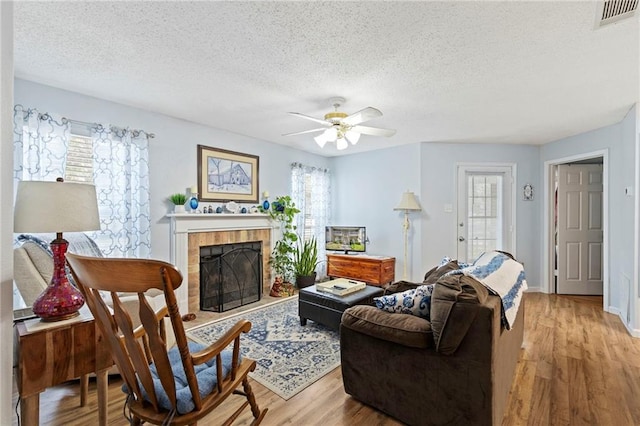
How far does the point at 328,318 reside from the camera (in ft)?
9.91

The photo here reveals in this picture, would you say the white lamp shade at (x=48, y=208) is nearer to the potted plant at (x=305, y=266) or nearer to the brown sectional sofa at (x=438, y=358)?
the brown sectional sofa at (x=438, y=358)

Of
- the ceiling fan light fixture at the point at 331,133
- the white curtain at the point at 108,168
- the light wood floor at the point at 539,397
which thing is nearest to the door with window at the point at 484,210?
the light wood floor at the point at 539,397

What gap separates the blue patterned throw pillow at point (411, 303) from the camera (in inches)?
73.4

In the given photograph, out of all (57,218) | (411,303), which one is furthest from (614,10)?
(57,218)

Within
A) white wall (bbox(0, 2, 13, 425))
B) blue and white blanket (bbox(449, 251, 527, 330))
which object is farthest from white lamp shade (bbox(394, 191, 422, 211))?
white wall (bbox(0, 2, 13, 425))

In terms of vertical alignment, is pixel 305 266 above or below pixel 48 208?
below

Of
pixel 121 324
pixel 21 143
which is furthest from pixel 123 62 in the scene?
pixel 121 324

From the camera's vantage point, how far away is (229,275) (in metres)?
4.21

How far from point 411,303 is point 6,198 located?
197 cm

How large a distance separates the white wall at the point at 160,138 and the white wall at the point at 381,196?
6.05 feet

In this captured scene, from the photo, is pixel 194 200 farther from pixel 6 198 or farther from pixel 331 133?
pixel 6 198

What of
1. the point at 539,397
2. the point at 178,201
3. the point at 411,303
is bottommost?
the point at 539,397

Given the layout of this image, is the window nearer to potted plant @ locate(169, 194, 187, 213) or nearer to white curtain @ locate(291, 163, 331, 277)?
potted plant @ locate(169, 194, 187, 213)

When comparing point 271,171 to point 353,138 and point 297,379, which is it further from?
point 297,379
